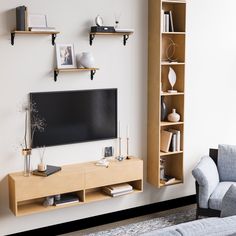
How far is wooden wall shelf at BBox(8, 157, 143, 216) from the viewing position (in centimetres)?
356

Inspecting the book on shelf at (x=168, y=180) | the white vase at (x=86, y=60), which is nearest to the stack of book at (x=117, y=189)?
the book on shelf at (x=168, y=180)

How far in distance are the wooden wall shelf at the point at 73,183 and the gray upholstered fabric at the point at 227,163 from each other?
0.95m

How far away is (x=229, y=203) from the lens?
2752mm

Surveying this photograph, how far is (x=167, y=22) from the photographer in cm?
425

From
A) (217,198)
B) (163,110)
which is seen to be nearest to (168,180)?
(217,198)

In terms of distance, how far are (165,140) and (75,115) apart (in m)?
1.06

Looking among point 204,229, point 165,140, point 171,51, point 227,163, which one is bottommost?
point 227,163

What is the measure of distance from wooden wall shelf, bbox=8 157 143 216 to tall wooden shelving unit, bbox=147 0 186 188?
0.91 ft

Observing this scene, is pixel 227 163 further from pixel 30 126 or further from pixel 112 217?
pixel 30 126

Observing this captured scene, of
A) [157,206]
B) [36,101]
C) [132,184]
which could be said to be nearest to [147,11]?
[36,101]

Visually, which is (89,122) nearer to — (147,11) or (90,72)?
(90,72)

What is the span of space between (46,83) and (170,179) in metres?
1.75

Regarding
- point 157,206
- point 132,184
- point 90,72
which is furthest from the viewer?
point 157,206

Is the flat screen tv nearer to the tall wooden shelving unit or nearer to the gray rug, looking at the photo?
the tall wooden shelving unit
